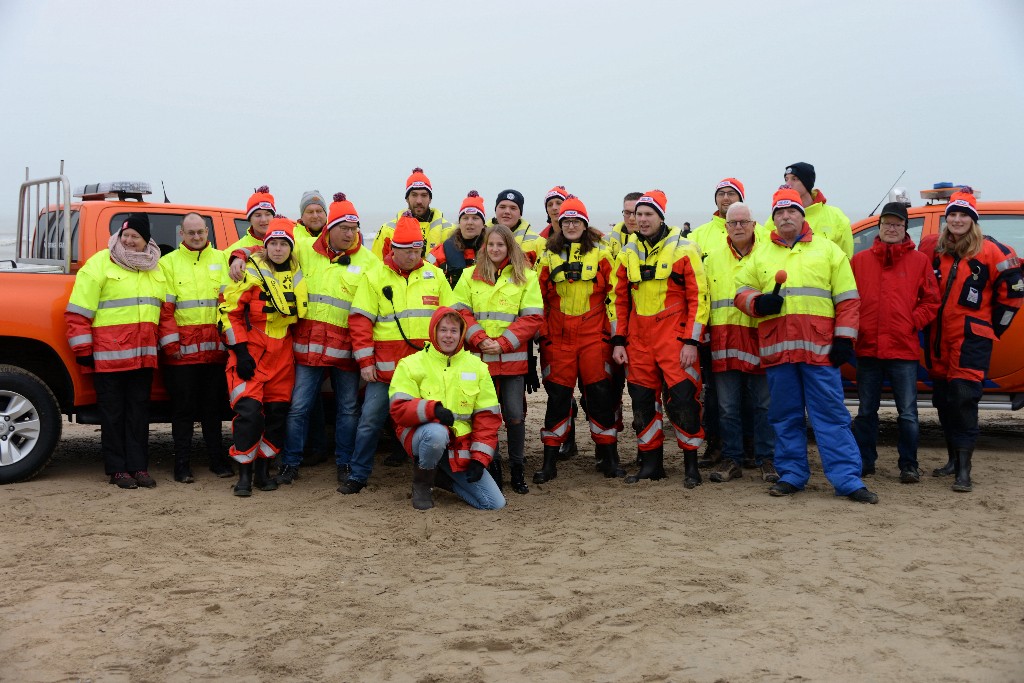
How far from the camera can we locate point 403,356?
23.2 ft

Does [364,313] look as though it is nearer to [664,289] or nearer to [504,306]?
[504,306]

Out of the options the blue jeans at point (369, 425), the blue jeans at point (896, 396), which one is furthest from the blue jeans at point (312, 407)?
the blue jeans at point (896, 396)

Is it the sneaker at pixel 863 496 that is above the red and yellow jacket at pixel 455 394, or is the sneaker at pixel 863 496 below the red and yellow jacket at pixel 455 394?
below

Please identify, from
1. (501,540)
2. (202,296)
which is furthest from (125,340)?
(501,540)

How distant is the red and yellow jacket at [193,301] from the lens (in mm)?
7266

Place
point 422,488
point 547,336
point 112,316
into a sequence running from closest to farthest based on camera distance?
point 422,488
point 112,316
point 547,336

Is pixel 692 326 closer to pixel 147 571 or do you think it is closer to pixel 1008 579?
pixel 1008 579

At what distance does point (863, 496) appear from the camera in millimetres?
6641

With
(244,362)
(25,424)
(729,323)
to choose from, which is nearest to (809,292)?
(729,323)

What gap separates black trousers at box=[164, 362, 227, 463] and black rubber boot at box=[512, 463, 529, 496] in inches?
92.1

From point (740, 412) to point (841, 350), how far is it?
1.16m

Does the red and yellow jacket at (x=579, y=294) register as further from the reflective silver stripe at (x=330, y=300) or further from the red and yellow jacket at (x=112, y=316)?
the red and yellow jacket at (x=112, y=316)

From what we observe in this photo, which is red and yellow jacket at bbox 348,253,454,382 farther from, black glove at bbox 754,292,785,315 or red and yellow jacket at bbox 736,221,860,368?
red and yellow jacket at bbox 736,221,860,368

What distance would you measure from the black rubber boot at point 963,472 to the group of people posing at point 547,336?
21mm
